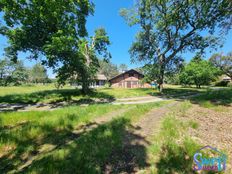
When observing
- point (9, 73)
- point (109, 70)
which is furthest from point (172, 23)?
point (109, 70)

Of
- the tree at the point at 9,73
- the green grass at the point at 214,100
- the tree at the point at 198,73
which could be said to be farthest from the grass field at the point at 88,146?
the tree at the point at 9,73

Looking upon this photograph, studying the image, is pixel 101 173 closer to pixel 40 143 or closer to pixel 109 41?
pixel 40 143

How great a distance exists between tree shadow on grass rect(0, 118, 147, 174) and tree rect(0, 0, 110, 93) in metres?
10.8

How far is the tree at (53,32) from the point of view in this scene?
1274 cm

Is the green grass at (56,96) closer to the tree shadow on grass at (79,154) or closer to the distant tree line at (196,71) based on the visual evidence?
the distant tree line at (196,71)

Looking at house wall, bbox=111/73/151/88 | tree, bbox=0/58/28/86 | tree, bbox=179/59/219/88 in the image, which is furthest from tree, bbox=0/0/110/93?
tree, bbox=0/58/28/86

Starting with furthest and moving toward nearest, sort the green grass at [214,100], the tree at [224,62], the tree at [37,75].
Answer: the tree at [37,75]
the tree at [224,62]
the green grass at [214,100]

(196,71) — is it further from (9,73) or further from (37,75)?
(37,75)

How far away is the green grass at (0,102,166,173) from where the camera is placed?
9.43ft

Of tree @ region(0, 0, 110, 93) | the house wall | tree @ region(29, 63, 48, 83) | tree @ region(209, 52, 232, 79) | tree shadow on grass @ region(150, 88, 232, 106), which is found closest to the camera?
tree shadow on grass @ region(150, 88, 232, 106)

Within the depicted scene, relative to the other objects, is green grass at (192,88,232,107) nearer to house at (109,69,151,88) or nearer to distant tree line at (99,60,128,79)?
house at (109,69,151,88)

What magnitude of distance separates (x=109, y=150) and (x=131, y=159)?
2.28 feet

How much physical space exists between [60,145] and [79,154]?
3.54ft

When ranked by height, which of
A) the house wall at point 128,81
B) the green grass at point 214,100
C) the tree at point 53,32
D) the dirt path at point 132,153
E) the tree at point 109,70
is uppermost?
the tree at point 109,70
